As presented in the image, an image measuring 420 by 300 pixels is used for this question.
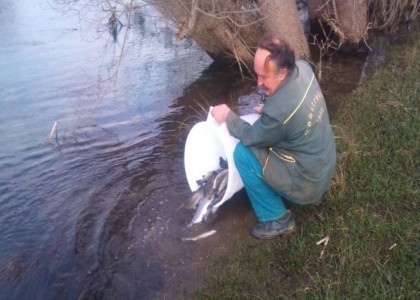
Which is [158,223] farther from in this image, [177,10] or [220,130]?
[177,10]

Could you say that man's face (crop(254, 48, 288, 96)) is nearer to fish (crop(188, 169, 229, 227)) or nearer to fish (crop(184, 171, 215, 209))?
fish (crop(188, 169, 229, 227))

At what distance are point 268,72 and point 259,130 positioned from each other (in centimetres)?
43

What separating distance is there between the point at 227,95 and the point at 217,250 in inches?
185

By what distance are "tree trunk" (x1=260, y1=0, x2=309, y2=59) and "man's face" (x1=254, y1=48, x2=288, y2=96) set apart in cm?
436

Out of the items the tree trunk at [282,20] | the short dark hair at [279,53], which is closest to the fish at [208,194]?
the short dark hair at [279,53]

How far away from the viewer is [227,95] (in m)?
8.06

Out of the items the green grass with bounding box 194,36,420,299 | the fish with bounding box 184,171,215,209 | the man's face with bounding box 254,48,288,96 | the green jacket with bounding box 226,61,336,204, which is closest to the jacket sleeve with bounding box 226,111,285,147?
the green jacket with bounding box 226,61,336,204

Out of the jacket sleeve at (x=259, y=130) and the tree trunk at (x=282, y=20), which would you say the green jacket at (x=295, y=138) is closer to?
the jacket sleeve at (x=259, y=130)

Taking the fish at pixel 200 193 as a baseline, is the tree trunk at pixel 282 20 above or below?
above

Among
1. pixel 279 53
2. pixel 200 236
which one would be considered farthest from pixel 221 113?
pixel 200 236

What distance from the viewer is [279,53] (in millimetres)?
3064

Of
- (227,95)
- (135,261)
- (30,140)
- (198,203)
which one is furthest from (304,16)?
(135,261)

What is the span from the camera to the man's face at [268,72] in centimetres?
311

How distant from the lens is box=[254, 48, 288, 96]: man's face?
3108 mm
